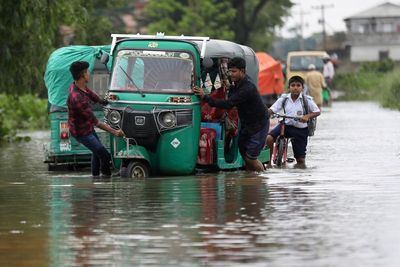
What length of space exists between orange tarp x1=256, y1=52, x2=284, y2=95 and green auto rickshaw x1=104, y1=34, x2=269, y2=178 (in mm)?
24210

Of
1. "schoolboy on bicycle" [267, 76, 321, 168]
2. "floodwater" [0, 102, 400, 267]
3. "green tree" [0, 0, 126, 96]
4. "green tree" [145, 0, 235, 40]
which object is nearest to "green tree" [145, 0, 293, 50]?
"green tree" [145, 0, 235, 40]

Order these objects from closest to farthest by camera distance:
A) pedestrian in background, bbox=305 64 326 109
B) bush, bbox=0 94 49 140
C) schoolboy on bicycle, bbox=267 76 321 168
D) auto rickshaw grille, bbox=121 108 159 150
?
auto rickshaw grille, bbox=121 108 159 150 < schoolboy on bicycle, bbox=267 76 321 168 < bush, bbox=0 94 49 140 < pedestrian in background, bbox=305 64 326 109

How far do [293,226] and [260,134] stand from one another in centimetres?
679

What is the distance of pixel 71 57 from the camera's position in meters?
22.8

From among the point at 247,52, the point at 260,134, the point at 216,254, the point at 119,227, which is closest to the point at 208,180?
the point at 260,134

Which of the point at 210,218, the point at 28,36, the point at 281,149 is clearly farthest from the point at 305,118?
the point at 28,36

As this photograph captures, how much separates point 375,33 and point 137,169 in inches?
→ 4949

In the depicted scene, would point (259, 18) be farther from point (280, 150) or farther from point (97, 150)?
point (97, 150)

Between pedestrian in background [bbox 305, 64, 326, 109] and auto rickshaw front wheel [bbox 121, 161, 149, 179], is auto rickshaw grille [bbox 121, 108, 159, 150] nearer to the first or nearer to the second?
auto rickshaw front wheel [bbox 121, 161, 149, 179]

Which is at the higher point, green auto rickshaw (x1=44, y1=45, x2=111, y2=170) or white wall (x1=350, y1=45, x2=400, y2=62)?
white wall (x1=350, y1=45, x2=400, y2=62)

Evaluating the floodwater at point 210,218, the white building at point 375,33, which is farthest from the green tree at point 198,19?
the floodwater at point 210,218

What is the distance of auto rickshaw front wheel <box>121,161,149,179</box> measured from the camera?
19891mm

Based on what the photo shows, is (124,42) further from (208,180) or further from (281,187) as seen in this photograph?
(281,187)

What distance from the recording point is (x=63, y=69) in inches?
901
